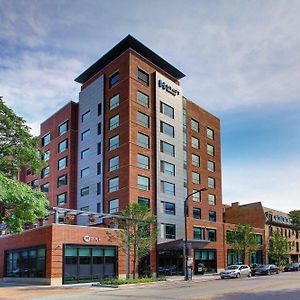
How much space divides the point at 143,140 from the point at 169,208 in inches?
367

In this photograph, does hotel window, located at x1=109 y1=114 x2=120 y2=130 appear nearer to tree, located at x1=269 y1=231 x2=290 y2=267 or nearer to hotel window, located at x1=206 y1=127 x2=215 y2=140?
hotel window, located at x1=206 y1=127 x2=215 y2=140

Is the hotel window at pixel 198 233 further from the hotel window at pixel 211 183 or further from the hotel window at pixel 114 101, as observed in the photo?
the hotel window at pixel 114 101

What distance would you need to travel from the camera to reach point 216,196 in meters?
66.3

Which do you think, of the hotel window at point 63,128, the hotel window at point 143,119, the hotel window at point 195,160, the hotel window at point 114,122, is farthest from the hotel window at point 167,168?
the hotel window at point 63,128

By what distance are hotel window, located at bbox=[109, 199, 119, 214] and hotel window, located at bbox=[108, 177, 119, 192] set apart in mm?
1426

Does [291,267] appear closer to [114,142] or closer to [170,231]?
[170,231]

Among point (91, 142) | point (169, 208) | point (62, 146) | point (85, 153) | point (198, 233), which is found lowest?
point (198, 233)

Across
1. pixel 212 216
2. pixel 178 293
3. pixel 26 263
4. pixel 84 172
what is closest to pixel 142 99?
pixel 84 172

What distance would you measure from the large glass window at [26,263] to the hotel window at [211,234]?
27257 millimetres

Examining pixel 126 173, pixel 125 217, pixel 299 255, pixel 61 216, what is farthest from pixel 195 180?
pixel 299 255

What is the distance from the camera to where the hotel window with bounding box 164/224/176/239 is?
53938 mm

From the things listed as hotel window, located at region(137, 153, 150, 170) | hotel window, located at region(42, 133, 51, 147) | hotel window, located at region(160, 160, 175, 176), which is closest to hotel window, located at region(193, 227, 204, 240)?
hotel window, located at region(160, 160, 175, 176)

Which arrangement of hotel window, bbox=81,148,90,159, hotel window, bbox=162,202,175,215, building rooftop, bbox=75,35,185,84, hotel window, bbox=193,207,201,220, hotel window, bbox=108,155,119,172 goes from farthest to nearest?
1. hotel window, bbox=193,207,201,220
2. hotel window, bbox=81,148,90,159
3. building rooftop, bbox=75,35,185,84
4. hotel window, bbox=162,202,175,215
5. hotel window, bbox=108,155,119,172

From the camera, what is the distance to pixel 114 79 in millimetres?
56625
